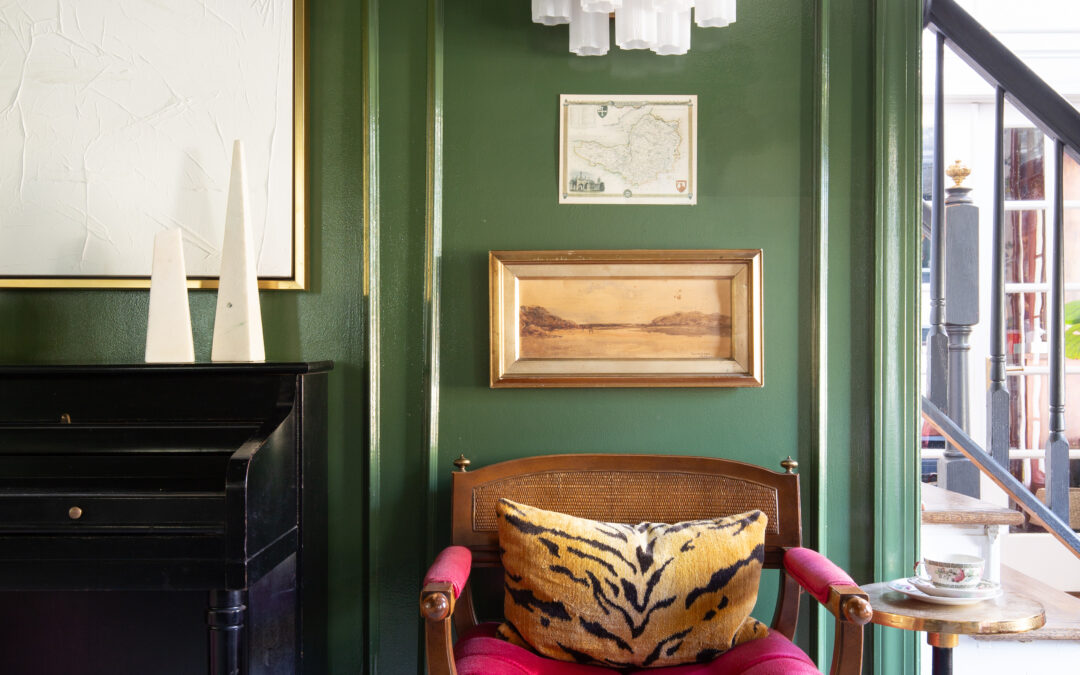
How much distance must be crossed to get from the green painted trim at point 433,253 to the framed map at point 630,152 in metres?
0.39

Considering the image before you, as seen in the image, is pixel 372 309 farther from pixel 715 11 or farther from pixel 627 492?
pixel 715 11

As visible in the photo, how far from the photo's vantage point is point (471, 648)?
1.90 metres

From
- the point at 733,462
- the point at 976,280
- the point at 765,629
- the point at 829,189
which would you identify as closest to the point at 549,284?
the point at 733,462

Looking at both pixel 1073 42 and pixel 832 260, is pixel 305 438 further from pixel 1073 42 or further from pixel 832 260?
pixel 1073 42

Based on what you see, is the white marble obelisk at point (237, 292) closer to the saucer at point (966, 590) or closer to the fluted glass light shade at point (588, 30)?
the fluted glass light shade at point (588, 30)

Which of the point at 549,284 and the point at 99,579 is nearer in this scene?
the point at 99,579

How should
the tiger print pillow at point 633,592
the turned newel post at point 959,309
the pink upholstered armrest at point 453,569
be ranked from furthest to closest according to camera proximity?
1. the turned newel post at point 959,309
2. the tiger print pillow at point 633,592
3. the pink upholstered armrest at point 453,569

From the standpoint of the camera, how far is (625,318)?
235 centimetres

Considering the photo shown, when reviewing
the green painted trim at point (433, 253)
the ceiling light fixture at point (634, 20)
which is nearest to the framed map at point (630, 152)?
the ceiling light fixture at point (634, 20)

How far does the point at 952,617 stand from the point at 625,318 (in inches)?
45.6

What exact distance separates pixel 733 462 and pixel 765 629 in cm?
46

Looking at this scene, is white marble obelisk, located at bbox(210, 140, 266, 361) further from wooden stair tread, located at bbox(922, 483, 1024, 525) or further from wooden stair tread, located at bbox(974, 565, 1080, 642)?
wooden stair tread, located at bbox(974, 565, 1080, 642)

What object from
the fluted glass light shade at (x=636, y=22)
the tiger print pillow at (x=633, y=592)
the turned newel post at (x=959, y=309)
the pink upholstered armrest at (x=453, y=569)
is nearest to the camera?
the pink upholstered armrest at (x=453, y=569)

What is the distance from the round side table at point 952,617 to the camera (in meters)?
1.80
